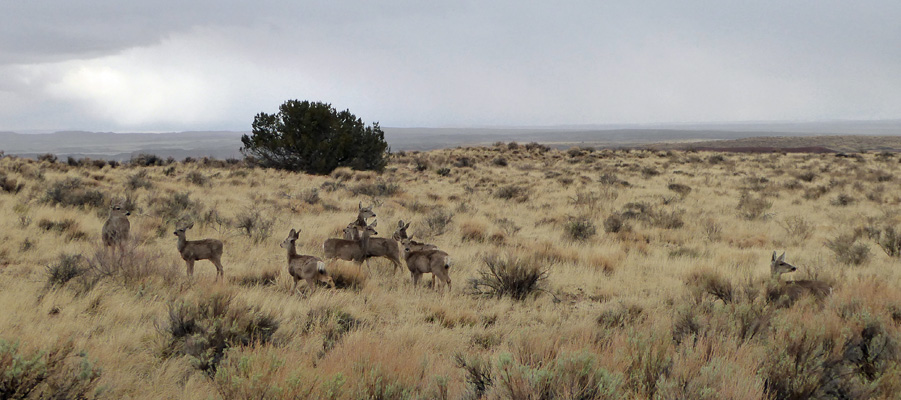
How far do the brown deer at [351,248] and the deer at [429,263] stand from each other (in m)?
0.79

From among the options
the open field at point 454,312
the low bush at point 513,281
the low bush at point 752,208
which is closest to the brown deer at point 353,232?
the open field at point 454,312

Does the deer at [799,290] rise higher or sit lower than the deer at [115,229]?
lower

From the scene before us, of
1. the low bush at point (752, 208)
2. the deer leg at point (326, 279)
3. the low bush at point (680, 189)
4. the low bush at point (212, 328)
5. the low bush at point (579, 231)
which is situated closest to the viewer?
the low bush at point (212, 328)

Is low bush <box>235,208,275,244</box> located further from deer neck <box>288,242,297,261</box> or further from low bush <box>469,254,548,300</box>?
low bush <box>469,254,548,300</box>

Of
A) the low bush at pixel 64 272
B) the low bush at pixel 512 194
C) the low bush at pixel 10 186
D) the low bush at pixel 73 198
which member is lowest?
the low bush at pixel 512 194

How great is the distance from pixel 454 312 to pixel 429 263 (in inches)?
54.0

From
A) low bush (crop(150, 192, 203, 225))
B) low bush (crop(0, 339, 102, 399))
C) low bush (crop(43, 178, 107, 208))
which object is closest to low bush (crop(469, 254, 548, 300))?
low bush (crop(0, 339, 102, 399))

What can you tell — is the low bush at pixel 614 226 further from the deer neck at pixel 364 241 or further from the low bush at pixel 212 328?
the low bush at pixel 212 328

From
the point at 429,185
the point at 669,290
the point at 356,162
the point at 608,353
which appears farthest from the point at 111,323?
the point at 356,162

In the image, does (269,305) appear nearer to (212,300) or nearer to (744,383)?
(212,300)

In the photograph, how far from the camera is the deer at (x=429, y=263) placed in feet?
24.2

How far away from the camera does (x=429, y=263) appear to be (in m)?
7.52

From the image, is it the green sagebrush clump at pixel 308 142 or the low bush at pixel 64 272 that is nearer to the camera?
the low bush at pixel 64 272

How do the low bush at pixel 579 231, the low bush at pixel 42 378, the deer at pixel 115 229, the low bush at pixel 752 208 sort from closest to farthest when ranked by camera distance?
the low bush at pixel 42 378, the deer at pixel 115 229, the low bush at pixel 579 231, the low bush at pixel 752 208
